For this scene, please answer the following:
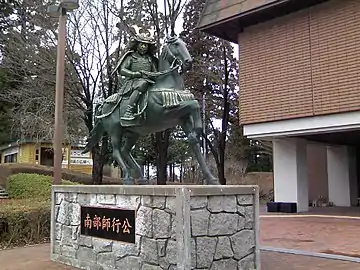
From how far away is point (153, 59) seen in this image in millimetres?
7660

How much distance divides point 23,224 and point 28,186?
978 cm

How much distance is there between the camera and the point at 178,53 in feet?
22.6

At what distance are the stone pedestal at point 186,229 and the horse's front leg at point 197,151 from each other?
0.71 metres

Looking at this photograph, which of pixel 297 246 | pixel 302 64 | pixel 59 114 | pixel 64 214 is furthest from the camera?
pixel 302 64

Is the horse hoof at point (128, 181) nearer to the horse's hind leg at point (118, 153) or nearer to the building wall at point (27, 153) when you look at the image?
the horse's hind leg at point (118, 153)

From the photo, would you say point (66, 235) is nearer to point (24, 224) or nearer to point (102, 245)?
point (102, 245)

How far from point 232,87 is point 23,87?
11168mm

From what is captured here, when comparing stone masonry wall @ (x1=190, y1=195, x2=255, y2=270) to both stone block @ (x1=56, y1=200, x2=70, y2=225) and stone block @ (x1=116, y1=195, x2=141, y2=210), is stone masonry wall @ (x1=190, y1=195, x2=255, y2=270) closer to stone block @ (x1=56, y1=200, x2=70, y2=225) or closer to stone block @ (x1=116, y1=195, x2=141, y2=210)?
stone block @ (x1=116, y1=195, x2=141, y2=210)

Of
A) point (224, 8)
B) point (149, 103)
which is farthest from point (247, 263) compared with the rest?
point (224, 8)

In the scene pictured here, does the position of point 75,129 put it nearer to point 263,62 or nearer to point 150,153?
point 150,153

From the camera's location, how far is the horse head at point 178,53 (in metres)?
6.78

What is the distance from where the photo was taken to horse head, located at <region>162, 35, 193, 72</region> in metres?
6.78

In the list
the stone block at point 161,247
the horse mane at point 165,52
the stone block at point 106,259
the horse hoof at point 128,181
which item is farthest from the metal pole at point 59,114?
the stone block at point 161,247

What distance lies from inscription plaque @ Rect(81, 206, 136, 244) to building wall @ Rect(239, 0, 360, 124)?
29.6 ft
